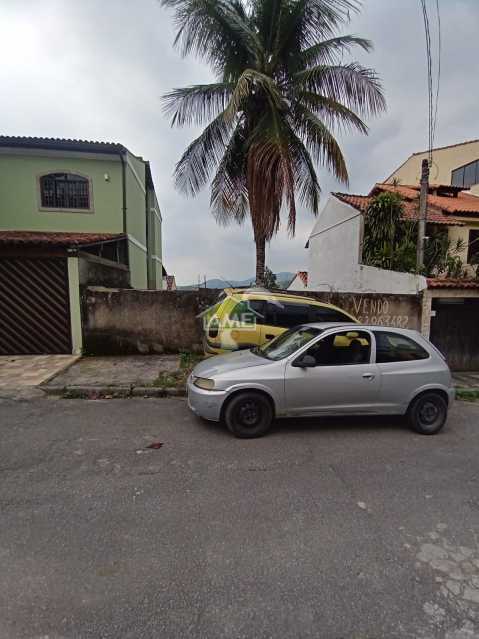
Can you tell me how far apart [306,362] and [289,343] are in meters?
0.64

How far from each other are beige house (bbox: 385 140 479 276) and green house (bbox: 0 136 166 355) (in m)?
13.4

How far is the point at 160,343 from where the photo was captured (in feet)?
27.8

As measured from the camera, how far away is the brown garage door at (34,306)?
26.4ft

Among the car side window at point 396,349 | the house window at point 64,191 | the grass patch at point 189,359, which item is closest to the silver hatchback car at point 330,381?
the car side window at point 396,349

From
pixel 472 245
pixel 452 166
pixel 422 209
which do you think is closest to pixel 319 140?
pixel 422 209

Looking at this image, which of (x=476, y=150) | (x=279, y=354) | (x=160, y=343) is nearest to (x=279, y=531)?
(x=279, y=354)

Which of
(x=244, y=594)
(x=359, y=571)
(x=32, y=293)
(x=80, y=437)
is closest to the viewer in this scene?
(x=244, y=594)

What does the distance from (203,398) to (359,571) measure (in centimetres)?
249

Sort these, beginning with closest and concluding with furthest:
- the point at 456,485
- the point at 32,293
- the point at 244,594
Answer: the point at 244,594 < the point at 456,485 < the point at 32,293

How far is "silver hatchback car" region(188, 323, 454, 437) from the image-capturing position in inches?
161

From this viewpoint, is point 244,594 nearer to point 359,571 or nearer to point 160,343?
point 359,571

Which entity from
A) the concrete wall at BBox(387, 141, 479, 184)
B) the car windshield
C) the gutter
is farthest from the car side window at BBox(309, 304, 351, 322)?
the concrete wall at BBox(387, 141, 479, 184)

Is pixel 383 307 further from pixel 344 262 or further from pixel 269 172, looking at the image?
pixel 344 262

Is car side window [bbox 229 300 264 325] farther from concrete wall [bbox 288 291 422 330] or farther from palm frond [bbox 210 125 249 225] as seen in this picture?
palm frond [bbox 210 125 249 225]
